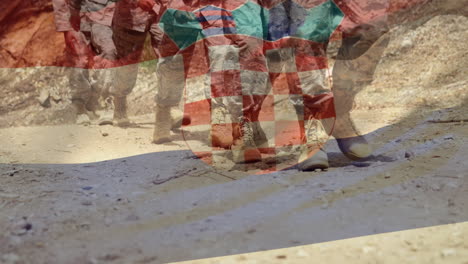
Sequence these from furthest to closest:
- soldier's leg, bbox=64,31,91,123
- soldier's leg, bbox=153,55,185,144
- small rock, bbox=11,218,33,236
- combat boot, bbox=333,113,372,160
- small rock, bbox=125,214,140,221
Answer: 1. soldier's leg, bbox=64,31,91,123
2. soldier's leg, bbox=153,55,185,144
3. combat boot, bbox=333,113,372,160
4. small rock, bbox=125,214,140,221
5. small rock, bbox=11,218,33,236

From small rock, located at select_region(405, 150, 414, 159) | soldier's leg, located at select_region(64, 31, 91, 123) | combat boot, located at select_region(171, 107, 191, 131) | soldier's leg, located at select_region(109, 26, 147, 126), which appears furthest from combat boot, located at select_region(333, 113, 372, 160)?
soldier's leg, located at select_region(64, 31, 91, 123)

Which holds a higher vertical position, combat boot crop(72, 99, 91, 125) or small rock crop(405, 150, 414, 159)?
combat boot crop(72, 99, 91, 125)

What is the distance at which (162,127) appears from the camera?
9.70 ft

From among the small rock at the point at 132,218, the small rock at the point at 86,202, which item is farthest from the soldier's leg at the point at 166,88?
the small rock at the point at 132,218

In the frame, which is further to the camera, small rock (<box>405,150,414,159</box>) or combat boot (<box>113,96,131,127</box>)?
combat boot (<box>113,96,131,127</box>)

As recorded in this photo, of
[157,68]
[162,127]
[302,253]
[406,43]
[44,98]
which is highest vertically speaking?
[406,43]

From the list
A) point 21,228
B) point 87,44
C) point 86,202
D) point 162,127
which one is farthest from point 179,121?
point 21,228

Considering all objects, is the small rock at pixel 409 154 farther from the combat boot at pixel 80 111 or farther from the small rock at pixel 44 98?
the small rock at pixel 44 98

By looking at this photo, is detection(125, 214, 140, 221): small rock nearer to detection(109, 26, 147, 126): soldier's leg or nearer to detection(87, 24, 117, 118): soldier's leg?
detection(109, 26, 147, 126): soldier's leg

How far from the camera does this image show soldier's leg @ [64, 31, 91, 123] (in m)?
4.02

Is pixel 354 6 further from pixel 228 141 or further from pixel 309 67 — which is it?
pixel 228 141

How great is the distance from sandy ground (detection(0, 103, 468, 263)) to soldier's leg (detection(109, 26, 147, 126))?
0.95 meters

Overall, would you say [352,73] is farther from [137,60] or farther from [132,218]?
[137,60]

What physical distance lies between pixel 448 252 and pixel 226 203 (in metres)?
0.73
